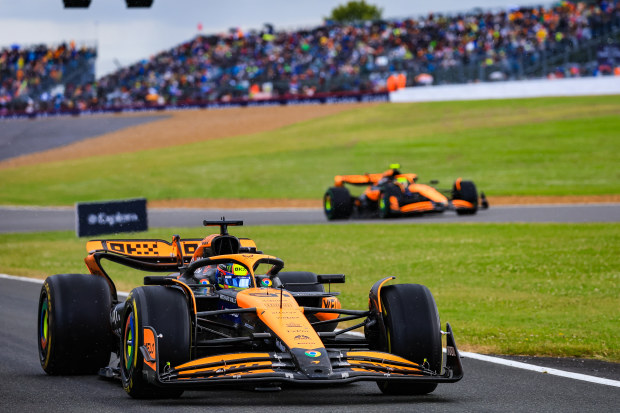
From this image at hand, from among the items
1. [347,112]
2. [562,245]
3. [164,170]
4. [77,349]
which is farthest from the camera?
[347,112]

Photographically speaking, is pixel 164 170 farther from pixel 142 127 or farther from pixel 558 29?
pixel 558 29

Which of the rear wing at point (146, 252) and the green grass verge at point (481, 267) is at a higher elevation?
the rear wing at point (146, 252)

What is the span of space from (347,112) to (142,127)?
522 inches

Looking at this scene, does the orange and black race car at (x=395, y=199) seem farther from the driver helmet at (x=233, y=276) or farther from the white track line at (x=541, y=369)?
the driver helmet at (x=233, y=276)

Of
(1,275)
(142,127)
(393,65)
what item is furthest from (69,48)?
(1,275)

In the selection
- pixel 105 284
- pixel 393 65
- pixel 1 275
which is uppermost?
pixel 393 65

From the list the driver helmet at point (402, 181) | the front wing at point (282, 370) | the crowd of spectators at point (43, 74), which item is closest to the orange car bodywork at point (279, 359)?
the front wing at point (282, 370)

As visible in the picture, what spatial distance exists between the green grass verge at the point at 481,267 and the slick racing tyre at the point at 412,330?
2409mm

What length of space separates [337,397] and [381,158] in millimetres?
37059

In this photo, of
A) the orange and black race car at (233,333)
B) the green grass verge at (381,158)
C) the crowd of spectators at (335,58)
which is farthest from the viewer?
the crowd of spectators at (335,58)

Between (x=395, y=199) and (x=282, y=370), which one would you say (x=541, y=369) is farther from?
(x=395, y=199)

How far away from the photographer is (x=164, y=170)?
4547cm

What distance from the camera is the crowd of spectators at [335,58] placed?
58406mm

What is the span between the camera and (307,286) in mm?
8883
